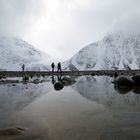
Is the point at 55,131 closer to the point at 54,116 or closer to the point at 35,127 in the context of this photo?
the point at 35,127

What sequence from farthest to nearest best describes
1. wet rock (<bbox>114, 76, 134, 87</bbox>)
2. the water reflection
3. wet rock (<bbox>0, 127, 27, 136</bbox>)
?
1. the water reflection
2. wet rock (<bbox>114, 76, 134, 87</bbox>)
3. wet rock (<bbox>0, 127, 27, 136</bbox>)

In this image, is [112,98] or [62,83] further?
[62,83]

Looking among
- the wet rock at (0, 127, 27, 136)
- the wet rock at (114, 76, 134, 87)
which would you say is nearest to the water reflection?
the wet rock at (114, 76, 134, 87)

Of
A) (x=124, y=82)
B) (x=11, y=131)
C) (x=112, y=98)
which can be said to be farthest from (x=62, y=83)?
(x=11, y=131)

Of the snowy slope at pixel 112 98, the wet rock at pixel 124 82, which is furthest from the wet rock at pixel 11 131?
the wet rock at pixel 124 82

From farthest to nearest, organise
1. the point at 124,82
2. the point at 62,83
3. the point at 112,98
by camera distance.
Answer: the point at 62,83 → the point at 124,82 → the point at 112,98

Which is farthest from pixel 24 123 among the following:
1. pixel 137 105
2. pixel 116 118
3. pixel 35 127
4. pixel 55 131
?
pixel 137 105

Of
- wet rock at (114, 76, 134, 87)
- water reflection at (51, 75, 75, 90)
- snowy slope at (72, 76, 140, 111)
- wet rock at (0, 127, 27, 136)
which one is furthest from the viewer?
water reflection at (51, 75, 75, 90)

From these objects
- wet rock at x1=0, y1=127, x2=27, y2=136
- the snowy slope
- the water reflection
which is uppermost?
the water reflection

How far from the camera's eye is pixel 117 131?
16.3 m

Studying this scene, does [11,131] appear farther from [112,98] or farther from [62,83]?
[62,83]

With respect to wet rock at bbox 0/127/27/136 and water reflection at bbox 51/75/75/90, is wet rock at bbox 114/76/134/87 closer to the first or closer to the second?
water reflection at bbox 51/75/75/90

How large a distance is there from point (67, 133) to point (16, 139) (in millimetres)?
3018

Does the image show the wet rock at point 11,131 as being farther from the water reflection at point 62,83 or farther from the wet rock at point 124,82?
the water reflection at point 62,83
